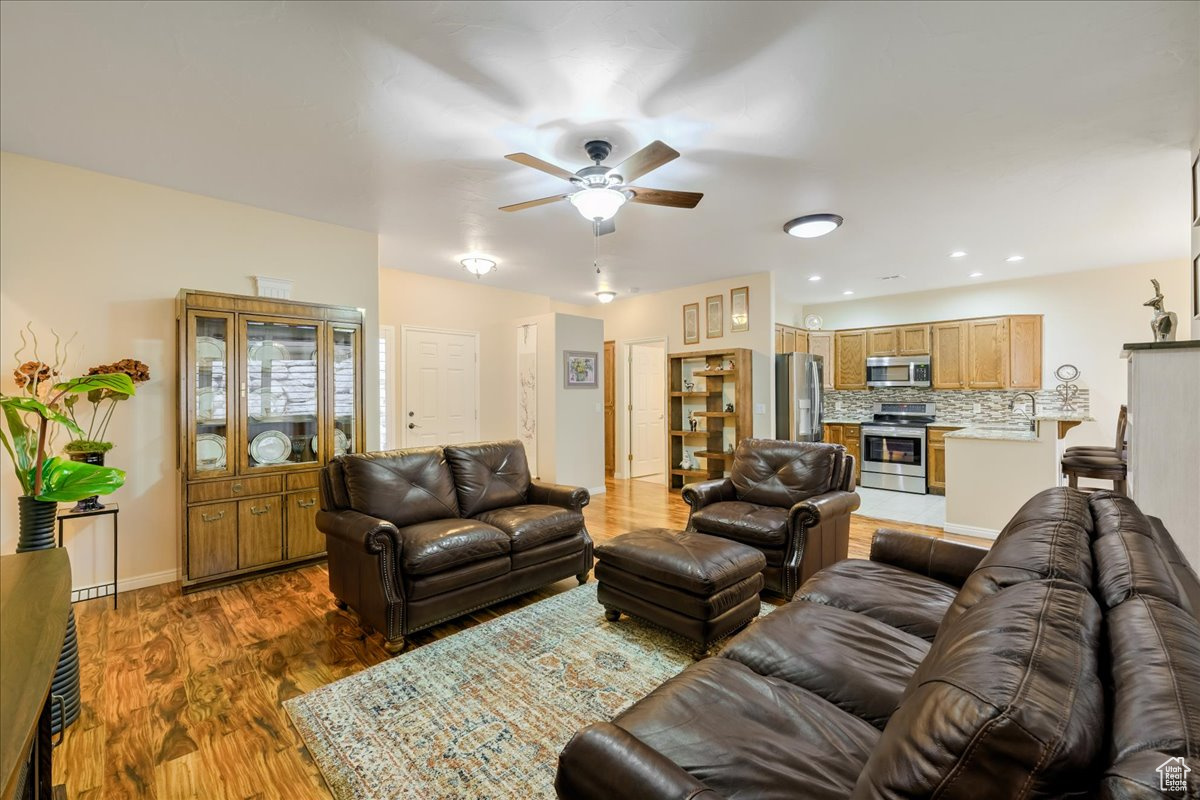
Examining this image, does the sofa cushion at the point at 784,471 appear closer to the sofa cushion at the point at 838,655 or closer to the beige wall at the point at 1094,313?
the sofa cushion at the point at 838,655

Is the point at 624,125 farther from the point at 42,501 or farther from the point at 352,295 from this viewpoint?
the point at 42,501

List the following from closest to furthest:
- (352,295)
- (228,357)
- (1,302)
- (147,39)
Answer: (147,39) < (1,302) < (228,357) < (352,295)

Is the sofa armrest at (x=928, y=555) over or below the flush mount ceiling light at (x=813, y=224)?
below

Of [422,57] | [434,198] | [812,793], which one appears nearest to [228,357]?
[434,198]

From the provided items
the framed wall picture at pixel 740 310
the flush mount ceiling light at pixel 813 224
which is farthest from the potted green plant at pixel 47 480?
the framed wall picture at pixel 740 310

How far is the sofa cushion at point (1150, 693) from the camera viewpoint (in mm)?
536

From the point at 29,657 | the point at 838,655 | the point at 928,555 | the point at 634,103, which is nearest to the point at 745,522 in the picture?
the point at 928,555

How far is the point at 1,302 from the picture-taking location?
291cm

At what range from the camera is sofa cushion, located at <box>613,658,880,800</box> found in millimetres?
1044

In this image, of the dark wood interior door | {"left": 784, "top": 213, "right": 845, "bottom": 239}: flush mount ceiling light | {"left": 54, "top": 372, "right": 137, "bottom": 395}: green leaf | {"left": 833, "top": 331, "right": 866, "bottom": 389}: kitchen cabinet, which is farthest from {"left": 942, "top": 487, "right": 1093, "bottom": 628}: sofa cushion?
{"left": 833, "top": 331, "right": 866, "bottom": 389}: kitchen cabinet

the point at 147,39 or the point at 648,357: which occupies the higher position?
the point at 147,39

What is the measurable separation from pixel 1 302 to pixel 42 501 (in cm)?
175

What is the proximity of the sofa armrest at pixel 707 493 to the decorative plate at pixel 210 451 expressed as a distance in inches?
127

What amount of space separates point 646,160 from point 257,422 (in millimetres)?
3245
